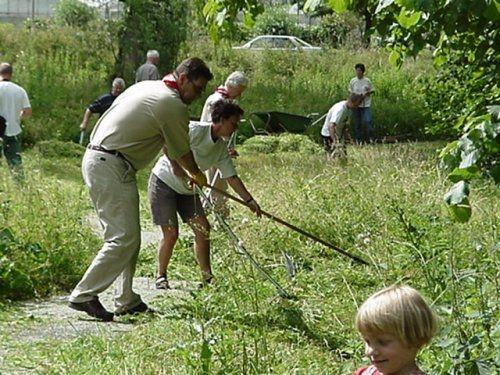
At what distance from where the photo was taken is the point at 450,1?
17.3 feet

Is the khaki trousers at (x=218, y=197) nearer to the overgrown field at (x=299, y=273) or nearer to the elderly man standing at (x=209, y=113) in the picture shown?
the elderly man standing at (x=209, y=113)

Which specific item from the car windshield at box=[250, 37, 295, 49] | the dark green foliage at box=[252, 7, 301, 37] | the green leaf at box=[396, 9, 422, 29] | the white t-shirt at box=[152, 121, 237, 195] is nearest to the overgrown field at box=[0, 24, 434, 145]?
the car windshield at box=[250, 37, 295, 49]

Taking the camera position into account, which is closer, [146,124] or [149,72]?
[146,124]

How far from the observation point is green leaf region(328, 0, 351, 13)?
5.61 metres

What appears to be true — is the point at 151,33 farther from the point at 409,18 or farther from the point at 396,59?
the point at 409,18

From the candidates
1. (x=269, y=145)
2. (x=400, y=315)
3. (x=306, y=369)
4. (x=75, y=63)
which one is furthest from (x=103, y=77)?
(x=400, y=315)

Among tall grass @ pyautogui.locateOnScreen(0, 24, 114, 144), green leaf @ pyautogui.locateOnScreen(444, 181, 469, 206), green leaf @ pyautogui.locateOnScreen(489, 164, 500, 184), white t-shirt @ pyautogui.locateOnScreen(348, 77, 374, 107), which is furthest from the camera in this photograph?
tall grass @ pyautogui.locateOnScreen(0, 24, 114, 144)

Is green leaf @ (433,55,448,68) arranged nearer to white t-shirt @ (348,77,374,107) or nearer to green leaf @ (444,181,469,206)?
green leaf @ (444,181,469,206)

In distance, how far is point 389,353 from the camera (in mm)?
3676

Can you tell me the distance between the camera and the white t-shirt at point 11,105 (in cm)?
1462

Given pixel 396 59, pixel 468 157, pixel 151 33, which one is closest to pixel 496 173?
pixel 468 157

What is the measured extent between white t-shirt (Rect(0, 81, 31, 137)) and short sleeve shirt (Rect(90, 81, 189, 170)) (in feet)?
23.4

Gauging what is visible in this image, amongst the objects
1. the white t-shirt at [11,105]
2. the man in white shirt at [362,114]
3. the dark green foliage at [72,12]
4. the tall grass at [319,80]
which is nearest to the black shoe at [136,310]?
the white t-shirt at [11,105]

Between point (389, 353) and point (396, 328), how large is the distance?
0.32ft
